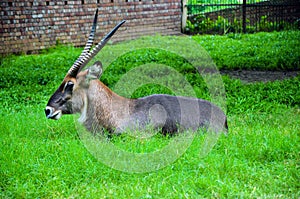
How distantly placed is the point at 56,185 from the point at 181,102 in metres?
2.17

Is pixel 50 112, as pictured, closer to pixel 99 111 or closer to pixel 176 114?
pixel 99 111

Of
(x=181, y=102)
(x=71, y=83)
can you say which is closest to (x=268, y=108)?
(x=181, y=102)

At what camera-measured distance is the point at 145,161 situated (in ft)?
17.0

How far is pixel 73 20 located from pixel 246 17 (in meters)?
5.65

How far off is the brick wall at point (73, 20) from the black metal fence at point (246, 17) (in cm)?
86

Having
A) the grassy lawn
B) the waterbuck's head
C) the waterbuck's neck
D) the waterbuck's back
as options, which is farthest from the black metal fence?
the waterbuck's head

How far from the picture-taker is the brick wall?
43.2 ft

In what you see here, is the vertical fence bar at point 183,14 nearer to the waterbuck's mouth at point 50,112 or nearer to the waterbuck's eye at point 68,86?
the waterbuck's eye at point 68,86

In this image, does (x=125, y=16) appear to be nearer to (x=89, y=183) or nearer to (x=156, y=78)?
(x=156, y=78)

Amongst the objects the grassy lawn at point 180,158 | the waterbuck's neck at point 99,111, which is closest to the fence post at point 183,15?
the grassy lawn at point 180,158

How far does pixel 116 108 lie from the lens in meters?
6.25

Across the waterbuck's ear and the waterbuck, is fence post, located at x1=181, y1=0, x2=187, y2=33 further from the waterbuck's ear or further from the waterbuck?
the waterbuck's ear

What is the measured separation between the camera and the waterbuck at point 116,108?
605cm

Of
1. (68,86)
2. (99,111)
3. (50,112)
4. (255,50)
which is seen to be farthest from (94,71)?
(255,50)
